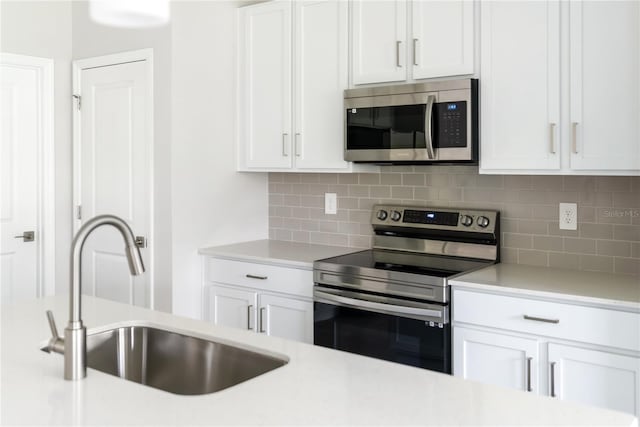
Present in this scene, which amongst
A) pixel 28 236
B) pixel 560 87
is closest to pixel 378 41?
pixel 560 87

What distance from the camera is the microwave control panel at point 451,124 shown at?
289cm

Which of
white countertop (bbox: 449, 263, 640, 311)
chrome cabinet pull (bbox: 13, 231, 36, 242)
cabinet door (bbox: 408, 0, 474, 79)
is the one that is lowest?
white countertop (bbox: 449, 263, 640, 311)

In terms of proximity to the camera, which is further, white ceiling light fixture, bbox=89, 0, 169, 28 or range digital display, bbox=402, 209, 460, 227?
range digital display, bbox=402, 209, 460, 227

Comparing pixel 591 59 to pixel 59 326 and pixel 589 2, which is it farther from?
pixel 59 326

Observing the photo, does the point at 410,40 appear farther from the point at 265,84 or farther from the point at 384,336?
the point at 384,336

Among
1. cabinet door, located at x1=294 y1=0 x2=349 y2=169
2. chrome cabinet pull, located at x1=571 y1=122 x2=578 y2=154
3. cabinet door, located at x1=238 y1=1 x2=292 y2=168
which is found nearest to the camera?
chrome cabinet pull, located at x1=571 y1=122 x2=578 y2=154

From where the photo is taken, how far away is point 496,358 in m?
2.61

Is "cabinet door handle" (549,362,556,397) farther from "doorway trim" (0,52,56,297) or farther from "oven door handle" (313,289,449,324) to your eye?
"doorway trim" (0,52,56,297)

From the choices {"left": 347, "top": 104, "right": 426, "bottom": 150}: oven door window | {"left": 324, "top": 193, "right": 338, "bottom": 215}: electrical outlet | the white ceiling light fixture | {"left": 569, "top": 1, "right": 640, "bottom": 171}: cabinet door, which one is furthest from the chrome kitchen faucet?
{"left": 324, "top": 193, "right": 338, "bottom": 215}: electrical outlet

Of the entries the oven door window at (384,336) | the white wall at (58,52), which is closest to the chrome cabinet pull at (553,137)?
the oven door window at (384,336)

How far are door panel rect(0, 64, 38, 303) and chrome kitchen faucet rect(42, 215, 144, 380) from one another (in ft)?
8.45

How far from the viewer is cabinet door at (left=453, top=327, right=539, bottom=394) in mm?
2531

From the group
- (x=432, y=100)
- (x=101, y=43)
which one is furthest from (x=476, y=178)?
(x=101, y=43)

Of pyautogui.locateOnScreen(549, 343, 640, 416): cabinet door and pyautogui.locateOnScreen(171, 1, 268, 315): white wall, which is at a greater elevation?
pyautogui.locateOnScreen(171, 1, 268, 315): white wall
